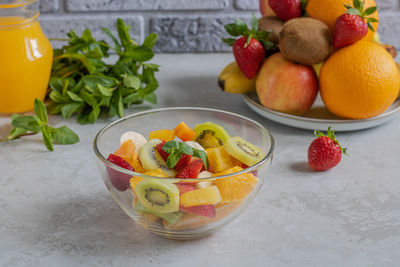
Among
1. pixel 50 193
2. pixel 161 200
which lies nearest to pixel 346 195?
pixel 161 200

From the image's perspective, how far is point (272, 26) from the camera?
105 cm

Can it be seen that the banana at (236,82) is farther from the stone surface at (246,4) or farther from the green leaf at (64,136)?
the stone surface at (246,4)

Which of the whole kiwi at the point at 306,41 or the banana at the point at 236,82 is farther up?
the whole kiwi at the point at 306,41

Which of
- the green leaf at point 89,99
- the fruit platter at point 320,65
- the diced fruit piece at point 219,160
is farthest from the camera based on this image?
the green leaf at point 89,99

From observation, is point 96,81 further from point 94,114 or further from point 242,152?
point 242,152

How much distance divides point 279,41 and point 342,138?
216mm

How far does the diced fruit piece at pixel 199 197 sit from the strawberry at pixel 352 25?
493 millimetres

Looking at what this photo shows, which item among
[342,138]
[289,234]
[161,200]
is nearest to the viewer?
[161,200]

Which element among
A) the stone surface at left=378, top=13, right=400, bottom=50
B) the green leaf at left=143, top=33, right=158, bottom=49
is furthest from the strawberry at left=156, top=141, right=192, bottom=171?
the stone surface at left=378, top=13, right=400, bottom=50

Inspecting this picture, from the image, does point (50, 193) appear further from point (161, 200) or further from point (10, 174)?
point (161, 200)

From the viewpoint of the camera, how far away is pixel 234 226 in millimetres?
703

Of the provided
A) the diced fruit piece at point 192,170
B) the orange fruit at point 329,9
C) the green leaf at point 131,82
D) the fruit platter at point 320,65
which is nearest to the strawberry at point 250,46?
the fruit platter at point 320,65

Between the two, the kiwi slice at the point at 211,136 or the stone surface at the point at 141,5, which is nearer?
the kiwi slice at the point at 211,136

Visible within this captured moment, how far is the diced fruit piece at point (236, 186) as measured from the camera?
0.59 m
